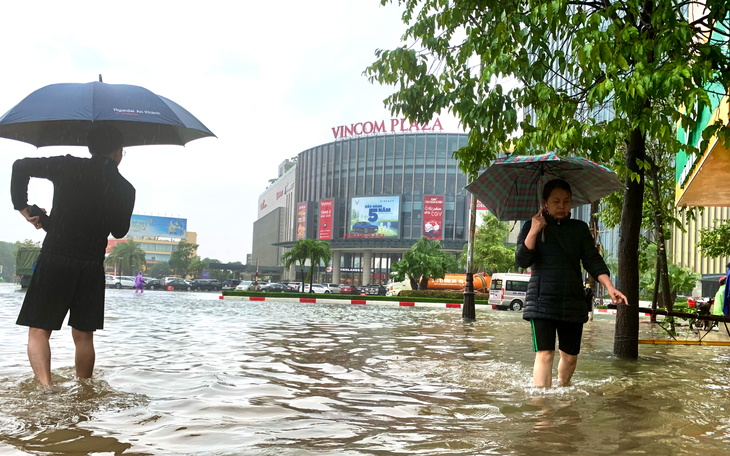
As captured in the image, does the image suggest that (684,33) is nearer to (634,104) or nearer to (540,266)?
(634,104)

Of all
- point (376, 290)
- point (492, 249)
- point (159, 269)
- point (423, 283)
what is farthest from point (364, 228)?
point (159, 269)

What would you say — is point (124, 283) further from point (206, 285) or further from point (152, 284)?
point (206, 285)

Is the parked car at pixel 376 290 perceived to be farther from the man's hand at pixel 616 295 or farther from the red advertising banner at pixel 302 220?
the man's hand at pixel 616 295

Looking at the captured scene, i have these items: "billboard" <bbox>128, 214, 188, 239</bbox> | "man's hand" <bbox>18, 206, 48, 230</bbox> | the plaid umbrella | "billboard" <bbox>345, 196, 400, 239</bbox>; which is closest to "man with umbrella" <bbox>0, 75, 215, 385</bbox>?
"man's hand" <bbox>18, 206, 48, 230</bbox>

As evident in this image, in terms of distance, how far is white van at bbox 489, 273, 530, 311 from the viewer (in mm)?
36000

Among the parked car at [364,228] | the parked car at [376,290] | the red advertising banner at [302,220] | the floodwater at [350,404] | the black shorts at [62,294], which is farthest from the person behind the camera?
the red advertising banner at [302,220]

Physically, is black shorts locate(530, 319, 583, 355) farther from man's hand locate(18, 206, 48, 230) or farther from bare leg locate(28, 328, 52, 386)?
man's hand locate(18, 206, 48, 230)

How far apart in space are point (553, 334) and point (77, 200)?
3602 millimetres

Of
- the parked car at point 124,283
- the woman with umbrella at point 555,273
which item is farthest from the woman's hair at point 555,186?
the parked car at point 124,283

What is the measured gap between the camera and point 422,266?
50.6m

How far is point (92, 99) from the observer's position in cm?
498

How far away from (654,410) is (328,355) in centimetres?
432

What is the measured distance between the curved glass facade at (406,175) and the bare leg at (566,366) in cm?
8272

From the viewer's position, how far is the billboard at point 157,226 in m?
131
